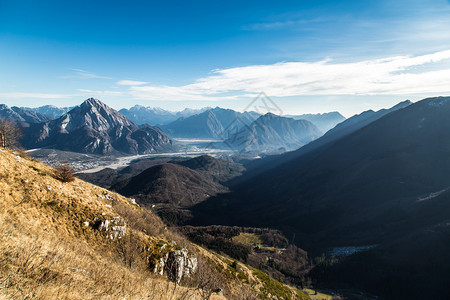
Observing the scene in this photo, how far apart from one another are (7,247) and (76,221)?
55.8ft

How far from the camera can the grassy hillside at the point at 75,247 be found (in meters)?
10.9

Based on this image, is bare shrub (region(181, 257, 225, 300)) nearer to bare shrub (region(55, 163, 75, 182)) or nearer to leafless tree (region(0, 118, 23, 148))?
bare shrub (region(55, 163, 75, 182))

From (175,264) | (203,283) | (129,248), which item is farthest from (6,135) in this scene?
(203,283)

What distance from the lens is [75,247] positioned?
22766 millimetres

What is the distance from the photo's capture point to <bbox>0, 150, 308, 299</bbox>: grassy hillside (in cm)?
1095

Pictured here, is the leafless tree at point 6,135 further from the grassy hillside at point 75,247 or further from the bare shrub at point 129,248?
the bare shrub at point 129,248

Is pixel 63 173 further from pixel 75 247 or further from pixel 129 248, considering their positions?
pixel 75 247

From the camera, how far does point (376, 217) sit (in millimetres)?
197500

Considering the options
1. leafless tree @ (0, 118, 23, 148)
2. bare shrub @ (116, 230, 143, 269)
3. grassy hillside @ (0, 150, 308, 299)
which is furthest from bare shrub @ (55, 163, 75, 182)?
leafless tree @ (0, 118, 23, 148)

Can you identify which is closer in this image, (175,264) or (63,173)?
(175,264)

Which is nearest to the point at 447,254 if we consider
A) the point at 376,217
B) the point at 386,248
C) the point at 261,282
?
the point at 386,248

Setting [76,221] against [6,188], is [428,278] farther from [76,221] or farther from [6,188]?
[6,188]

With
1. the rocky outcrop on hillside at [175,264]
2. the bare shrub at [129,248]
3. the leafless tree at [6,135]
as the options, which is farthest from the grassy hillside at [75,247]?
the leafless tree at [6,135]

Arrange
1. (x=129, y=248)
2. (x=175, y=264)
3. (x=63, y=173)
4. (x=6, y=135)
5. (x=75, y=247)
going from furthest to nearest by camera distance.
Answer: (x=6, y=135) → (x=63, y=173) → (x=175, y=264) → (x=129, y=248) → (x=75, y=247)
